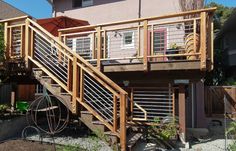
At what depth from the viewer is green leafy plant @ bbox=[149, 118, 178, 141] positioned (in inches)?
315

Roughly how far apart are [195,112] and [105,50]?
13.6ft

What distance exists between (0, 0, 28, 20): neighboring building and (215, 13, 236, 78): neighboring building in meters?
16.4

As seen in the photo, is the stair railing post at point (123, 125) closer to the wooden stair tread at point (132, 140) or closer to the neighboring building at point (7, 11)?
the wooden stair tread at point (132, 140)

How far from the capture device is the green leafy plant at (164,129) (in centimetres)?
800

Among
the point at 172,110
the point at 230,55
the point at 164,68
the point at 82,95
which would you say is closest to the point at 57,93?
the point at 82,95

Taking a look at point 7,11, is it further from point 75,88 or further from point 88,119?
point 88,119

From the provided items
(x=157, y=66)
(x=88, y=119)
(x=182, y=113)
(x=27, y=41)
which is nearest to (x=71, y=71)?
(x=88, y=119)

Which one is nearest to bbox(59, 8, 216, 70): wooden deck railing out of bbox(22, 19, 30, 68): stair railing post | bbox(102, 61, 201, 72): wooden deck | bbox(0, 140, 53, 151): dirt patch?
bbox(102, 61, 201, 72): wooden deck

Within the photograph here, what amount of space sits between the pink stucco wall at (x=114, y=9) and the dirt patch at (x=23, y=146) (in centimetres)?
736

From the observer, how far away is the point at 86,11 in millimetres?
14312

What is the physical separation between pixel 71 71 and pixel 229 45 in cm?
1833

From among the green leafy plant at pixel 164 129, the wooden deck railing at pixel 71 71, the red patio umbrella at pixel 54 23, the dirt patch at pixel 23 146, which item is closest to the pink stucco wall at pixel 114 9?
the red patio umbrella at pixel 54 23

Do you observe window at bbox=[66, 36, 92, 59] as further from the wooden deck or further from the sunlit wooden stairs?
the sunlit wooden stairs

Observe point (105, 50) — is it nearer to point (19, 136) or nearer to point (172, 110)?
point (172, 110)
